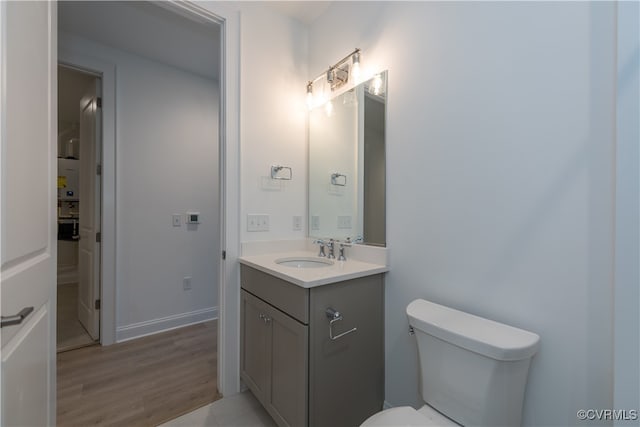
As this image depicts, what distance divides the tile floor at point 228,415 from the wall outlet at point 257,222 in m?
1.05

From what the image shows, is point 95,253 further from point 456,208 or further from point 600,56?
point 600,56

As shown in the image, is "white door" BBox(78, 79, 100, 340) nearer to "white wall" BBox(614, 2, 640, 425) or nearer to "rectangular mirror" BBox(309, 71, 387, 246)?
"rectangular mirror" BBox(309, 71, 387, 246)

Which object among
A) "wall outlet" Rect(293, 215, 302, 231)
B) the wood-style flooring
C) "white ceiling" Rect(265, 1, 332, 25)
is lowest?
the wood-style flooring

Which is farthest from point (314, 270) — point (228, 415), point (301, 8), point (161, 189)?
point (161, 189)

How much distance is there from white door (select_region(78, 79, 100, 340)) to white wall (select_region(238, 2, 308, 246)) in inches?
57.4

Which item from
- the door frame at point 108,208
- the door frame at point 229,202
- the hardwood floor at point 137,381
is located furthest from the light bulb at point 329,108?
the hardwood floor at point 137,381

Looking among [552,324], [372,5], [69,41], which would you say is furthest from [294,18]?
[552,324]

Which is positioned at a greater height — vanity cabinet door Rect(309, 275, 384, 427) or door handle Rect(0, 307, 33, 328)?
door handle Rect(0, 307, 33, 328)

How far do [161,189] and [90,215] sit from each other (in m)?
0.60

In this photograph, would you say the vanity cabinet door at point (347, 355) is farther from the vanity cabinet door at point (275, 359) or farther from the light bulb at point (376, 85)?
the light bulb at point (376, 85)

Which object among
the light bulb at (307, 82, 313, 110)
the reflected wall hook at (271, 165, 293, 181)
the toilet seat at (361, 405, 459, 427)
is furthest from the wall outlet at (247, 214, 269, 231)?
the toilet seat at (361, 405, 459, 427)

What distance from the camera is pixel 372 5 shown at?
1.60 m

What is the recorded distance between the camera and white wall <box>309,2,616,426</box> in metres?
0.87

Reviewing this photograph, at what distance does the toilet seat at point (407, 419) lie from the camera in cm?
92
